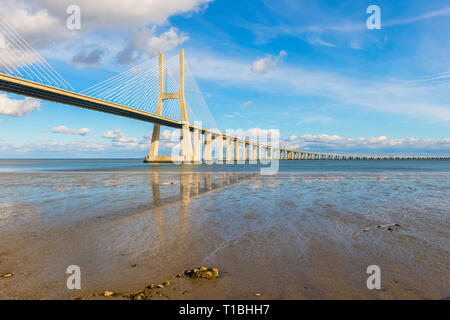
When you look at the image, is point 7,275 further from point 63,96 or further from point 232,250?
point 63,96

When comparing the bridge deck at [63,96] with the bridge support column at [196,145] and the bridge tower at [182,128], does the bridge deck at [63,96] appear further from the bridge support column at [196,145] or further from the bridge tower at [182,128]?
the bridge support column at [196,145]

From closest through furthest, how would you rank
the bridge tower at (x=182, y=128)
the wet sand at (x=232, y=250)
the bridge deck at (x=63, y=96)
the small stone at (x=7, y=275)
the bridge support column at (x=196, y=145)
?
the wet sand at (x=232, y=250)
the small stone at (x=7, y=275)
the bridge deck at (x=63, y=96)
the bridge tower at (x=182, y=128)
the bridge support column at (x=196, y=145)

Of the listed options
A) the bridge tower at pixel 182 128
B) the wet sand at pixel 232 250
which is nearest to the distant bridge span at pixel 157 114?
the bridge tower at pixel 182 128

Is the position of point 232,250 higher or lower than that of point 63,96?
lower

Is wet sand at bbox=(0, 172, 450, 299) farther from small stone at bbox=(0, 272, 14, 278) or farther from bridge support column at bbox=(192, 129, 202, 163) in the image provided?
bridge support column at bbox=(192, 129, 202, 163)

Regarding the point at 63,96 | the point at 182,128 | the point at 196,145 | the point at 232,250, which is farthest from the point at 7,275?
the point at 196,145

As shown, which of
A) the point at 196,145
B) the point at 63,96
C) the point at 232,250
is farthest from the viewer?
the point at 196,145

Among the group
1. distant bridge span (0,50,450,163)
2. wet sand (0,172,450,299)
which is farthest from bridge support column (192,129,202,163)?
wet sand (0,172,450,299)

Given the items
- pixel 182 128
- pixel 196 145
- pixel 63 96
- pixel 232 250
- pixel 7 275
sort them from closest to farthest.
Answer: pixel 7 275 < pixel 232 250 < pixel 63 96 < pixel 182 128 < pixel 196 145

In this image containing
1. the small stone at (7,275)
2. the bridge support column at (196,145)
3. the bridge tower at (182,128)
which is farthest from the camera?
the bridge support column at (196,145)

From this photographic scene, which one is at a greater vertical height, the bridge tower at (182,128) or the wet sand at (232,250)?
the bridge tower at (182,128)
